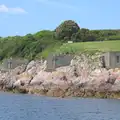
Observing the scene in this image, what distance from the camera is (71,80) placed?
76.8m

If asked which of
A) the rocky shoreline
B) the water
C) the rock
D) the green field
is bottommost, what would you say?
the water

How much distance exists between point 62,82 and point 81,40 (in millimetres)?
41230

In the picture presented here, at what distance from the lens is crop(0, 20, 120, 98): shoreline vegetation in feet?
240

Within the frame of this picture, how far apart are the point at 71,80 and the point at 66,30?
48.4 metres

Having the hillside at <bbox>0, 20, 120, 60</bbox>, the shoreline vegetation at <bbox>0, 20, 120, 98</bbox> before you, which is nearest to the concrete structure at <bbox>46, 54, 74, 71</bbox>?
the shoreline vegetation at <bbox>0, 20, 120, 98</bbox>

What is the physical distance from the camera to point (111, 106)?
56.5 m

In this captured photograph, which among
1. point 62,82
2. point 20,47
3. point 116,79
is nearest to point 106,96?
point 116,79

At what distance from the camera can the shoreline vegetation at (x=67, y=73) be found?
73.0 meters

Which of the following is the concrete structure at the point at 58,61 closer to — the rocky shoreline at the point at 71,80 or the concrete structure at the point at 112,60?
the rocky shoreline at the point at 71,80

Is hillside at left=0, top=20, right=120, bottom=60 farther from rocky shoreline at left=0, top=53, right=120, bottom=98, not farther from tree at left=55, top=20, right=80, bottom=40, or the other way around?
rocky shoreline at left=0, top=53, right=120, bottom=98

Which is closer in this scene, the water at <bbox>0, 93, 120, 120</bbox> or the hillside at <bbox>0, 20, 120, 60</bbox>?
the water at <bbox>0, 93, 120, 120</bbox>

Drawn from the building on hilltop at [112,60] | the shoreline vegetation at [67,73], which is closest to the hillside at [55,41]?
the shoreline vegetation at [67,73]

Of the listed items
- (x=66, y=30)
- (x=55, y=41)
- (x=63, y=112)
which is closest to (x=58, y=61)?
(x=55, y=41)

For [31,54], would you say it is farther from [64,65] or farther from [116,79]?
[116,79]
